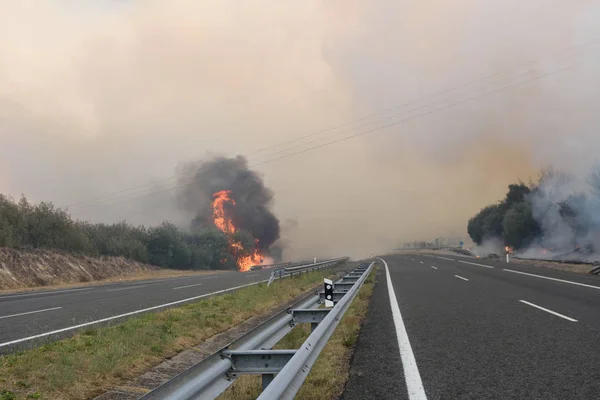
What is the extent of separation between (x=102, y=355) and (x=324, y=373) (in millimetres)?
3496

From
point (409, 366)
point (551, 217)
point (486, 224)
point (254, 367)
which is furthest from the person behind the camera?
point (486, 224)

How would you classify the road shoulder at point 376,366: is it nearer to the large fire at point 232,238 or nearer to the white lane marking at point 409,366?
the white lane marking at point 409,366

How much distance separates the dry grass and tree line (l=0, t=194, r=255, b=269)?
86.6 ft

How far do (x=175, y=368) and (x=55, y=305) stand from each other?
9590mm

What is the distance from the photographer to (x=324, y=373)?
19.4 ft

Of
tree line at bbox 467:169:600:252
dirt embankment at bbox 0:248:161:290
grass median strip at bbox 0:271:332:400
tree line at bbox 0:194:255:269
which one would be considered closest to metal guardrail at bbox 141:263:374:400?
grass median strip at bbox 0:271:332:400

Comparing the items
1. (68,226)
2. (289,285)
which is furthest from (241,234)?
(289,285)

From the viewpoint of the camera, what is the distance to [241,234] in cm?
8094

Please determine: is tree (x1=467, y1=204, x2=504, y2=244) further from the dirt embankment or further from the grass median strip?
the grass median strip

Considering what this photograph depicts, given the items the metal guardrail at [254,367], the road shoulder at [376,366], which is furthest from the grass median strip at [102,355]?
the road shoulder at [376,366]

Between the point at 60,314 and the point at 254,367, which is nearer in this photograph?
the point at 254,367

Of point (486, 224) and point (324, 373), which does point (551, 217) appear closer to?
point (486, 224)

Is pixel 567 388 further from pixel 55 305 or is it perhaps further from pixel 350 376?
pixel 55 305

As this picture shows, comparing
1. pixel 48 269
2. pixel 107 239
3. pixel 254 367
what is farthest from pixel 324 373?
pixel 107 239
